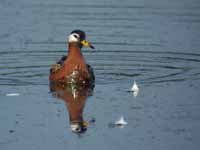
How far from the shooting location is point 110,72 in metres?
18.4

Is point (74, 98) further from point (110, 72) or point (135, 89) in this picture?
point (110, 72)

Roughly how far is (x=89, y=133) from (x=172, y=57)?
5.99m

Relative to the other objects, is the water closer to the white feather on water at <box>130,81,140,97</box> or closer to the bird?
the white feather on water at <box>130,81,140,97</box>

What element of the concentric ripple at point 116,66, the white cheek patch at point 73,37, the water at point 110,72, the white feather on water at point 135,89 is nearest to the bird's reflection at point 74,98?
the water at point 110,72

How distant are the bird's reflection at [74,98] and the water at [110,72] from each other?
0.40 ft

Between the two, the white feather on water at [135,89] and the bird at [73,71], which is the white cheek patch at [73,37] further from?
the white feather on water at [135,89]

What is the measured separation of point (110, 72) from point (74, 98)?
2035mm

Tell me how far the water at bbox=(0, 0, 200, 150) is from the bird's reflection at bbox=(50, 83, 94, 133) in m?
0.12

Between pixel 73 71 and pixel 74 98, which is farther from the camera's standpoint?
pixel 73 71

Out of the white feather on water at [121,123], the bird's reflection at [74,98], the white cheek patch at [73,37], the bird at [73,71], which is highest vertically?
the white cheek patch at [73,37]

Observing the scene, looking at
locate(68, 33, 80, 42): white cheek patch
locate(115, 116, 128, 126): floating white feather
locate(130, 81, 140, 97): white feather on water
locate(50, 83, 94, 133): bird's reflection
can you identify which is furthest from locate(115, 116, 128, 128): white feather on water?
locate(68, 33, 80, 42): white cheek patch

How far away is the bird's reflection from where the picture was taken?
1466 centimetres

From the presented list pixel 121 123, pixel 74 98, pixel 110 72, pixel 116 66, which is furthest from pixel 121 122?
pixel 116 66

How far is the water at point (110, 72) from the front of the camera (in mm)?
13977
